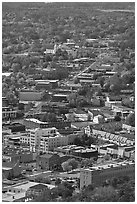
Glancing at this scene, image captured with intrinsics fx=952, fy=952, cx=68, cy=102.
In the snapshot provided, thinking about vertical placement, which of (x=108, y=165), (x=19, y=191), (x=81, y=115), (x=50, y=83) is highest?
(x=50, y=83)

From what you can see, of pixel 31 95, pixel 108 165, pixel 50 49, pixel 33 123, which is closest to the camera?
pixel 108 165

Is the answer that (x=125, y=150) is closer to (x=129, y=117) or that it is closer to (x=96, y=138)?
(x=96, y=138)

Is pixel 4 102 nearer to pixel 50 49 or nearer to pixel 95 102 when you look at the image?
pixel 95 102

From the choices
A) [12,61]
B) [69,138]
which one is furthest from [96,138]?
[12,61]

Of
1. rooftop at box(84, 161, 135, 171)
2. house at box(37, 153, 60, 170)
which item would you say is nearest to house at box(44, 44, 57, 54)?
house at box(37, 153, 60, 170)

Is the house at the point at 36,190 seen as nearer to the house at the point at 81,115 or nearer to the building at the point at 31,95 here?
the house at the point at 81,115

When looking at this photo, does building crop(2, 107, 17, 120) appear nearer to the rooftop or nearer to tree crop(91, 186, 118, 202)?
the rooftop

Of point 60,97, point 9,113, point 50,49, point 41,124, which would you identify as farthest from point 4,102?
point 50,49
